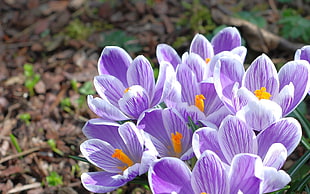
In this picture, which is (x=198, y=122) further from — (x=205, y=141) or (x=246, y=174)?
(x=246, y=174)

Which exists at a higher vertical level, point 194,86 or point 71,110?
point 194,86

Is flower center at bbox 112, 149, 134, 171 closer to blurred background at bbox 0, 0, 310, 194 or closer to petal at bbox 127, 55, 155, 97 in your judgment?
petal at bbox 127, 55, 155, 97

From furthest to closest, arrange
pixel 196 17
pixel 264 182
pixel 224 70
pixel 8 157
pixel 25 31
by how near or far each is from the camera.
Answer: pixel 25 31 < pixel 196 17 < pixel 8 157 < pixel 224 70 < pixel 264 182

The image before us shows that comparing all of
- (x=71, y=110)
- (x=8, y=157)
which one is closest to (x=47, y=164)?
(x=8, y=157)

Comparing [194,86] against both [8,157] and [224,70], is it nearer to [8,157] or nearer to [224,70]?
[224,70]

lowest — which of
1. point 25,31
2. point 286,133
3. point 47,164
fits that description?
point 47,164

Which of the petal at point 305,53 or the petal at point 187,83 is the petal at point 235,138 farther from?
the petal at point 305,53

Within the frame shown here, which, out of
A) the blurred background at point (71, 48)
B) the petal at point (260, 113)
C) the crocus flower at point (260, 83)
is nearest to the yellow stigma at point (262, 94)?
the crocus flower at point (260, 83)

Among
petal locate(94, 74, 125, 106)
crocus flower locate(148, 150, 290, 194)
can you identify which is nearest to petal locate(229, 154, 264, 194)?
crocus flower locate(148, 150, 290, 194)
